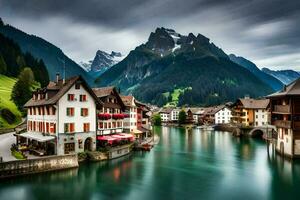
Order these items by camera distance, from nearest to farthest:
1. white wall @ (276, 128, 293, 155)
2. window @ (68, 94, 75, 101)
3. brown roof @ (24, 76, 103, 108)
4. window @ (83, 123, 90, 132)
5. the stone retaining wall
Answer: the stone retaining wall, brown roof @ (24, 76, 103, 108), window @ (68, 94, 75, 101), window @ (83, 123, 90, 132), white wall @ (276, 128, 293, 155)

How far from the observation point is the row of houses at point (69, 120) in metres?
52.3

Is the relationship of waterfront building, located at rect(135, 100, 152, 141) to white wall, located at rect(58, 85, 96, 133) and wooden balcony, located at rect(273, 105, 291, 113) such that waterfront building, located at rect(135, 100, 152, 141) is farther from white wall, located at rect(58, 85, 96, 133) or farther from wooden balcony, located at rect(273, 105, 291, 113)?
wooden balcony, located at rect(273, 105, 291, 113)

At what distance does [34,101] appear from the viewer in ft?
203

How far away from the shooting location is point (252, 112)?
129m

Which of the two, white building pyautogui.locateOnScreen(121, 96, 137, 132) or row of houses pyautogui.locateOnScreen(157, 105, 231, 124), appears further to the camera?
row of houses pyautogui.locateOnScreen(157, 105, 231, 124)

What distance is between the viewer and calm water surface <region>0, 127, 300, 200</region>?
123 feet

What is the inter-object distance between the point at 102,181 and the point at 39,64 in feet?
467

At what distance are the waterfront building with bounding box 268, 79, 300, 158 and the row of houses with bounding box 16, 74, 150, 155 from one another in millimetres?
31440

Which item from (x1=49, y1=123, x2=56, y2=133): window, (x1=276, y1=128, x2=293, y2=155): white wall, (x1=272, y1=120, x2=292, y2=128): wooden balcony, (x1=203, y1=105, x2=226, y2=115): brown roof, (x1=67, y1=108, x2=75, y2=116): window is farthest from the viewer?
(x1=203, y1=105, x2=226, y2=115): brown roof

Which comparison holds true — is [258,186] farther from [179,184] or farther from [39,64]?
[39,64]

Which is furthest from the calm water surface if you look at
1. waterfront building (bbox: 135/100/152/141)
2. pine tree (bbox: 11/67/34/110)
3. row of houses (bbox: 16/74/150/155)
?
pine tree (bbox: 11/67/34/110)

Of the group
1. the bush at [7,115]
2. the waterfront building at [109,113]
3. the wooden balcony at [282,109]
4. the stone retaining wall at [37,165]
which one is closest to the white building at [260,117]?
the wooden balcony at [282,109]

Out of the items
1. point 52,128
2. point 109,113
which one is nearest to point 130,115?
point 109,113

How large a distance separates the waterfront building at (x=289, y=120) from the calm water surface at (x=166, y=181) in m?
3.39
